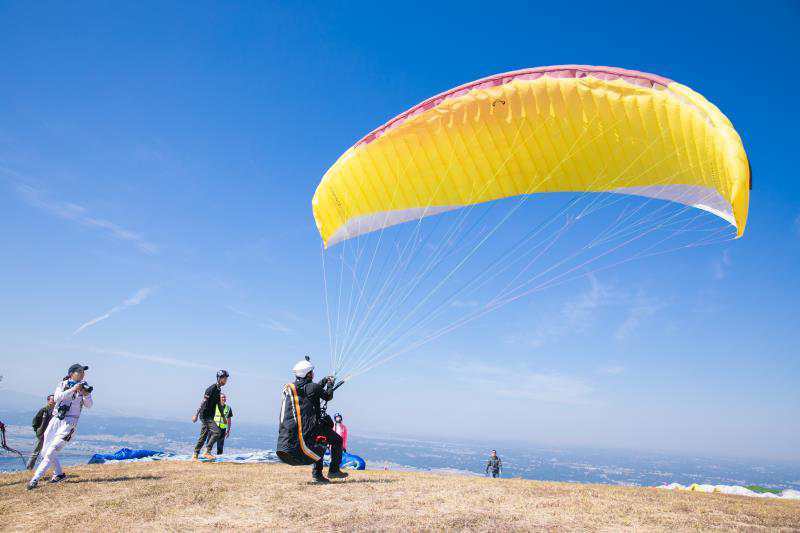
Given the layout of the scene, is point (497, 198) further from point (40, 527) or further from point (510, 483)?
point (40, 527)

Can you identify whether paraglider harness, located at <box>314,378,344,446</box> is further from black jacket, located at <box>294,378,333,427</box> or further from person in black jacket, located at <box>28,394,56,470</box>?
person in black jacket, located at <box>28,394,56,470</box>

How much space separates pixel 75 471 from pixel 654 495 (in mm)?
9459

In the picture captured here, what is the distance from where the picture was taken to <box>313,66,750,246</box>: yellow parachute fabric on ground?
23.8 ft

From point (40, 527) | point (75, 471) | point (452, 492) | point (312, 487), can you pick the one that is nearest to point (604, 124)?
point (452, 492)

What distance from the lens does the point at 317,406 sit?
682 centimetres

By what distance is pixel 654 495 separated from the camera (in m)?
6.52

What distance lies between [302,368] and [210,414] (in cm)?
428

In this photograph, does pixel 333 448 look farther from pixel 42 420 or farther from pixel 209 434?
pixel 42 420

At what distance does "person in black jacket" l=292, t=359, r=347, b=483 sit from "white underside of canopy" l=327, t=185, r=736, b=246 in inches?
130

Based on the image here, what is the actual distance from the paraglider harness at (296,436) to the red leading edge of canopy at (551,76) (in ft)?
16.4

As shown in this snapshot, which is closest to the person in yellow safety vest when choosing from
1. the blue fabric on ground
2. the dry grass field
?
the blue fabric on ground

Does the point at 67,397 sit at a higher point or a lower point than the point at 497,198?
lower

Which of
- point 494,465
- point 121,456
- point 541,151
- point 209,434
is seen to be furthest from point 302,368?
point 494,465

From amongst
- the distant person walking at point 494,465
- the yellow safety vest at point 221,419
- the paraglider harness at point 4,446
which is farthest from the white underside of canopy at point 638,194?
the distant person walking at point 494,465
